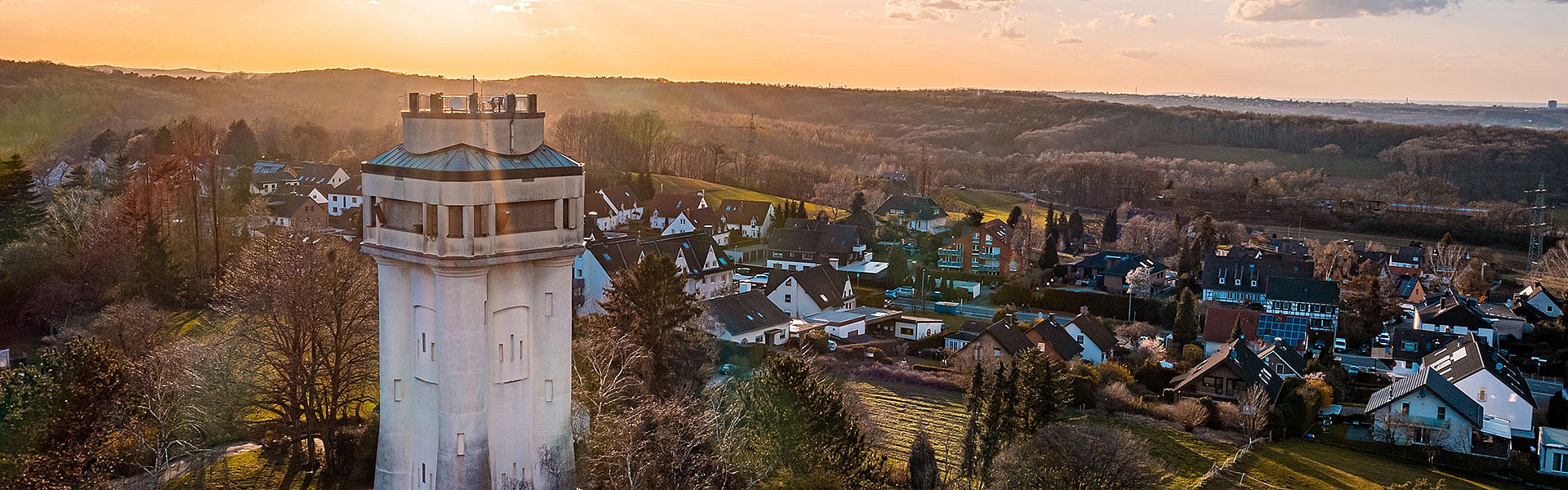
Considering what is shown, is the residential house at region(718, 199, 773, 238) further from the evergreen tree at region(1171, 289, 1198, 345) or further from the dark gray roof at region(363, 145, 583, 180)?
the dark gray roof at region(363, 145, 583, 180)

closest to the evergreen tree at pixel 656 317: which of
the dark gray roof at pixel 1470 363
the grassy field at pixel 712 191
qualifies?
the dark gray roof at pixel 1470 363

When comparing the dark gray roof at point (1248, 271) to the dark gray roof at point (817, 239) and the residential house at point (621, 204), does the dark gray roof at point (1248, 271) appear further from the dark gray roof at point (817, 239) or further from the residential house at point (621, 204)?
the residential house at point (621, 204)

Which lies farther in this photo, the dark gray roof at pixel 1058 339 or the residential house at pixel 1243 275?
the residential house at pixel 1243 275

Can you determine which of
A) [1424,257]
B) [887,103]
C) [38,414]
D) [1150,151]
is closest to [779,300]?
[38,414]

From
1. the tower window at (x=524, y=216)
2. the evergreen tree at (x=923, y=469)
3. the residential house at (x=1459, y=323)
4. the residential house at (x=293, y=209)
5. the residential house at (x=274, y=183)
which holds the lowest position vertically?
the residential house at (x=1459, y=323)

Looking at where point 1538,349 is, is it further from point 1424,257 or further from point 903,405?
point 903,405

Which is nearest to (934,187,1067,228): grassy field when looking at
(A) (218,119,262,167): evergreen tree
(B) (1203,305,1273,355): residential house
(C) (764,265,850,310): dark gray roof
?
(C) (764,265,850,310): dark gray roof
